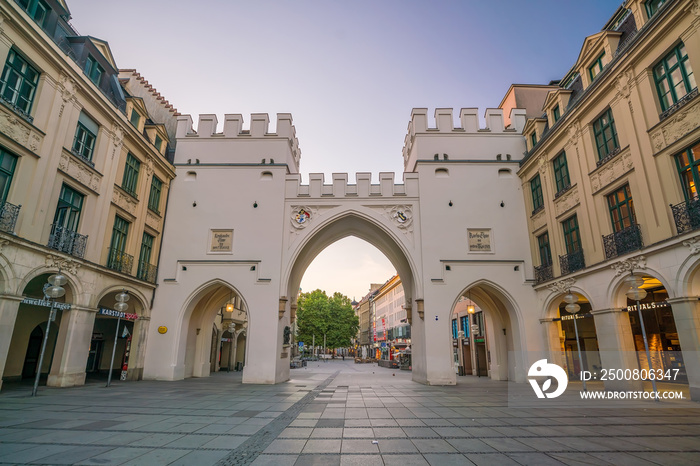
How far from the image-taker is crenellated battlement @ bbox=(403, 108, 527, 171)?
22.6 metres

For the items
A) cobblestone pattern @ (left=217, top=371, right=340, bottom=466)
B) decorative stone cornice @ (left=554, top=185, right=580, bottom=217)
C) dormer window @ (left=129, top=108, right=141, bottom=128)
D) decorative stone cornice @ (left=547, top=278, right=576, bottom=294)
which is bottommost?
cobblestone pattern @ (left=217, top=371, right=340, bottom=466)

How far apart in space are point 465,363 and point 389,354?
106 ft

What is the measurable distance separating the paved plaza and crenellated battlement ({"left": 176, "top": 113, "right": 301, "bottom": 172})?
49.0 ft

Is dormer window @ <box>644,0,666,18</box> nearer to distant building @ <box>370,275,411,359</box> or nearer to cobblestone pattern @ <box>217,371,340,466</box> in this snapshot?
cobblestone pattern @ <box>217,371,340,466</box>

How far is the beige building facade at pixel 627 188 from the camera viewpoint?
11391 millimetres

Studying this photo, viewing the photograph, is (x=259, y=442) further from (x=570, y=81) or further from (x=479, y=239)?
(x=570, y=81)

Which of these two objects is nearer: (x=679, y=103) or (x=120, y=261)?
(x=679, y=103)

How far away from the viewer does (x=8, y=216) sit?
38.2 ft

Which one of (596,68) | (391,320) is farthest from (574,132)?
(391,320)

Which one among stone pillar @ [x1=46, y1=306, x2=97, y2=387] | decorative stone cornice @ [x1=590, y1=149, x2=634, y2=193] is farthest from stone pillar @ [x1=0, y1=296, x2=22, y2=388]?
decorative stone cornice @ [x1=590, y1=149, x2=634, y2=193]

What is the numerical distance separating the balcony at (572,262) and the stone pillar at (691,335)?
4.71m

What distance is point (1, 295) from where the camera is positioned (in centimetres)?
1148

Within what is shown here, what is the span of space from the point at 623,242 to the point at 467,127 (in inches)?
464

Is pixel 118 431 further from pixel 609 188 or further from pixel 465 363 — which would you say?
pixel 465 363
